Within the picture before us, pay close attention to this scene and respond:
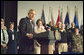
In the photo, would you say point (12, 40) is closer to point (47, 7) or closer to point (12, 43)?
point (12, 43)

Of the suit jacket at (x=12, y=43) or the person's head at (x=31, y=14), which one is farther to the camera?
the person's head at (x=31, y=14)

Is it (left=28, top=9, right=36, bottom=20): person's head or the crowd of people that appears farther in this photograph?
(left=28, top=9, right=36, bottom=20): person's head

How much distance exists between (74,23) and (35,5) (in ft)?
4.76

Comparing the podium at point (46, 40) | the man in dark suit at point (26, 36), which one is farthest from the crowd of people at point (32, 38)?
the podium at point (46, 40)

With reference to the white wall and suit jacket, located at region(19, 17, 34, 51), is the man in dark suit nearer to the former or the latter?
suit jacket, located at region(19, 17, 34, 51)

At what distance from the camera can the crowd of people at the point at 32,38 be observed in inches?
264

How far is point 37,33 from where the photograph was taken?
6.81m

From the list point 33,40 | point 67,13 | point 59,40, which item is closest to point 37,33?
point 33,40

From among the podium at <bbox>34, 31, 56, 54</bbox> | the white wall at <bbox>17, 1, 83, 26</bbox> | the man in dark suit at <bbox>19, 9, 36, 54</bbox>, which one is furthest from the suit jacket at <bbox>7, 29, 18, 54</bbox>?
the podium at <bbox>34, 31, 56, 54</bbox>

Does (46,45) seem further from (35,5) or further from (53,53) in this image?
(35,5)

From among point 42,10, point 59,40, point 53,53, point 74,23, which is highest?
point 42,10

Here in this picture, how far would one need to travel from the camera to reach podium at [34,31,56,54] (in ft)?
22.1

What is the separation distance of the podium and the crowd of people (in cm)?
10

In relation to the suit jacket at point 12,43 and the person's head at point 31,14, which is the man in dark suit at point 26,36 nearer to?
the person's head at point 31,14
